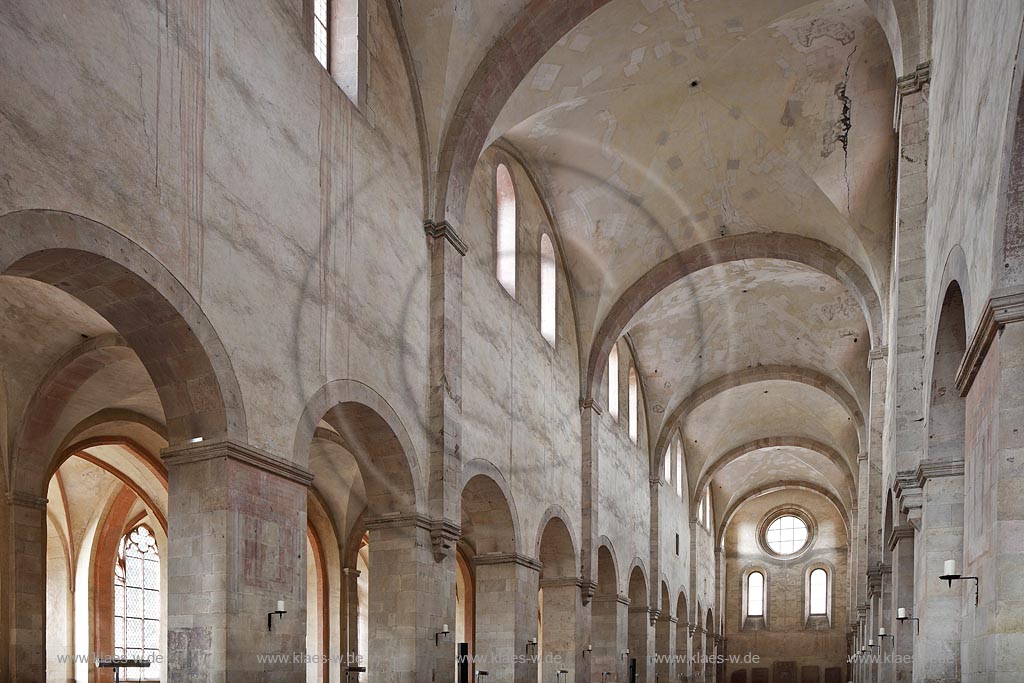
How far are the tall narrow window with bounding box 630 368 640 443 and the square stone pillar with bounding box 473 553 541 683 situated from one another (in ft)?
37.6

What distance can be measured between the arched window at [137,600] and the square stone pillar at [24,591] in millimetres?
7802

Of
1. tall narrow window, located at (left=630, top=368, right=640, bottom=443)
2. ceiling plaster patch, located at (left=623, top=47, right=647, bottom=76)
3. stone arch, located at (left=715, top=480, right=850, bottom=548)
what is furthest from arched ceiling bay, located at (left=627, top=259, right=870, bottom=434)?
stone arch, located at (left=715, top=480, right=850, bottom=548)

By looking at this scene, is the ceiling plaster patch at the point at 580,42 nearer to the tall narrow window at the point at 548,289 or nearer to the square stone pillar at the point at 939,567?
the tall narrow window at the point at 548,289

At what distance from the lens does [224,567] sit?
352 inches

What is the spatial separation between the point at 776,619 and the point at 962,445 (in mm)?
39039

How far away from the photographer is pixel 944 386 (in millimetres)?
9641

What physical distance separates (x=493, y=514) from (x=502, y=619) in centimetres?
177

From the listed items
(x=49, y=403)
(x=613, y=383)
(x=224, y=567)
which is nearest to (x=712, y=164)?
(x=613, y=383)

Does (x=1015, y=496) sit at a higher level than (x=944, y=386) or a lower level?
lower

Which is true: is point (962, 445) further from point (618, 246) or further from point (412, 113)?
point (618, 246)

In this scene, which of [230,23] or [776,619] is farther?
[776,619]

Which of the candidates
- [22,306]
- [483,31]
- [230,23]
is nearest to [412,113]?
[483,31]

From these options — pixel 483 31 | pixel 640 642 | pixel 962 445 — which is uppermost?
pixel 483 31

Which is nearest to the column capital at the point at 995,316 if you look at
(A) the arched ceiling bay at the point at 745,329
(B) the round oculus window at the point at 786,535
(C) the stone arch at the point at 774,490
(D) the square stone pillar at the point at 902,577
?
(D) the square stone pillar at the point at 902,577
